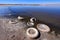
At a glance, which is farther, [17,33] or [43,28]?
[43,28]

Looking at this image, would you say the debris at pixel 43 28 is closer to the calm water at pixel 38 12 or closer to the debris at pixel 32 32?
the debris at pixel 32 32

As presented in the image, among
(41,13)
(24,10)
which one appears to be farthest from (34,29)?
(24,10)

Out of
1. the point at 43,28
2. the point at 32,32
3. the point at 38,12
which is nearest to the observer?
the point at 32,32

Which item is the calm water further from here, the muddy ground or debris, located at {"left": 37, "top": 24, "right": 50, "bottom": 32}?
the muddy ground

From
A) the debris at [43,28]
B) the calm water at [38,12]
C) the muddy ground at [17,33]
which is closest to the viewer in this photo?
the muddy ground at [17,33]

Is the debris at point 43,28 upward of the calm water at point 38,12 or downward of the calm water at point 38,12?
downward

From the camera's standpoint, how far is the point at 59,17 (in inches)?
179

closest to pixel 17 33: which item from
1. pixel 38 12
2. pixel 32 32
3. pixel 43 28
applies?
pixel 32 32

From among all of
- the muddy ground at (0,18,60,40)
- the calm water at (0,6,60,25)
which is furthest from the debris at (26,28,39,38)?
the calm water at (0,6,60,25)

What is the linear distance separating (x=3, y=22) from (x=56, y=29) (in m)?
1.57

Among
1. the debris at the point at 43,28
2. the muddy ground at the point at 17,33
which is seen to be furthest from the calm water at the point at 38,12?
the muddy ground at the point at 17,33

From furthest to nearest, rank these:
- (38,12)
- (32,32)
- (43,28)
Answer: (38,12)
(43,28)
(32,32)

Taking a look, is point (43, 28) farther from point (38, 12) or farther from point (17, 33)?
point (38, 12)

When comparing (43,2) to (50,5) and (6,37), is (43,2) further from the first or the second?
(6,37)
